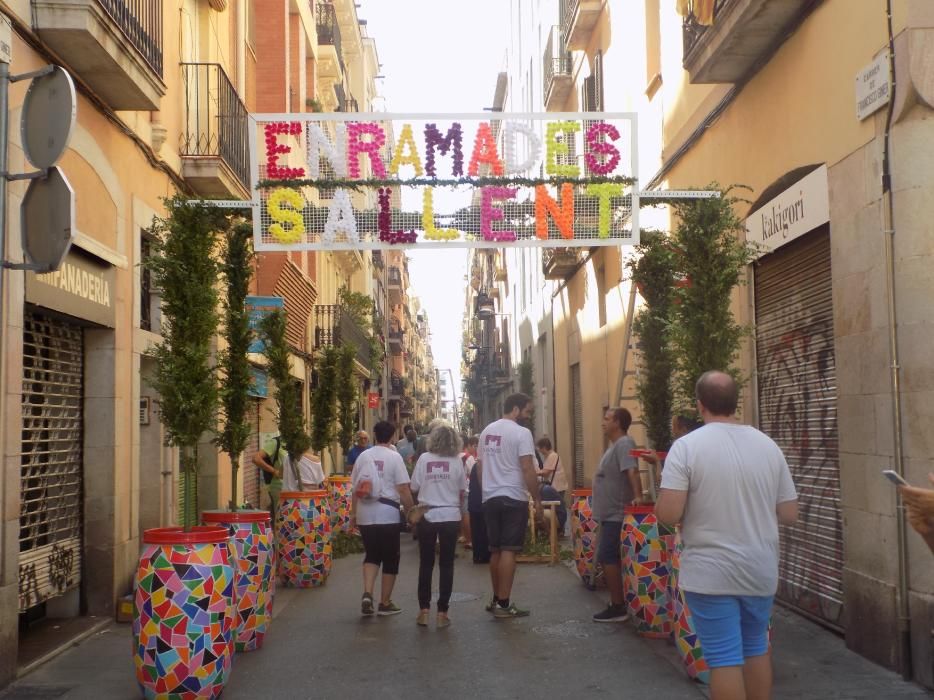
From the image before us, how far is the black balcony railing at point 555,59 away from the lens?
72.6ft

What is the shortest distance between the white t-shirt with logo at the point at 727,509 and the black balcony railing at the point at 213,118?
8.92 metres

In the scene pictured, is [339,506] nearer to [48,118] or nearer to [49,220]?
[49,220]

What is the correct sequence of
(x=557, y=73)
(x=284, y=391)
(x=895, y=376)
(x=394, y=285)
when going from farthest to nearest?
(x=394, y=285) → (x=557, y=73) → (x=284, y=391) → (x=895, y=376)

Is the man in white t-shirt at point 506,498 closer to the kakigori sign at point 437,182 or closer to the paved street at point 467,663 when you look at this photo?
the paved street at point 467,663

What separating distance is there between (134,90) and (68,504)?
366 centimetres

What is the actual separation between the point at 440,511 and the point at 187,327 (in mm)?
2869

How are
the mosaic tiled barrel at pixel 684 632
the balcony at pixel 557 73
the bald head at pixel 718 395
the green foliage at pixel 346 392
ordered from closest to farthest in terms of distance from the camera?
the bald head at pixel 718 395, the mosaic tiled barrel at pixel 684 632, the green foliage at pixel 346 392, the balcony at pixel 557 73

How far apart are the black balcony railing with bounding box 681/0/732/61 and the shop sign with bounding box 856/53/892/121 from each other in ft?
7.77

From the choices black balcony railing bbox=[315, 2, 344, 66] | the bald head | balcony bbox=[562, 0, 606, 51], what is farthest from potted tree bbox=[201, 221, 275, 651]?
black balcony railing bbox=[315, 2, 344, 66]

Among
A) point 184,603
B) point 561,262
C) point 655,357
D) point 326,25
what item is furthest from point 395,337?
point 184,603

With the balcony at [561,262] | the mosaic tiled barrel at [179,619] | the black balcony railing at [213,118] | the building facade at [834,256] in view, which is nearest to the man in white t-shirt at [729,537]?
the building facade at [834,256]

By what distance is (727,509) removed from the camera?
480 centimetres

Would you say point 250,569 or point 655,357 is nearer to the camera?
point 250,569

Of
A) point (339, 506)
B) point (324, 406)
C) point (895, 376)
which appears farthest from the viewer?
point (324, 406)
